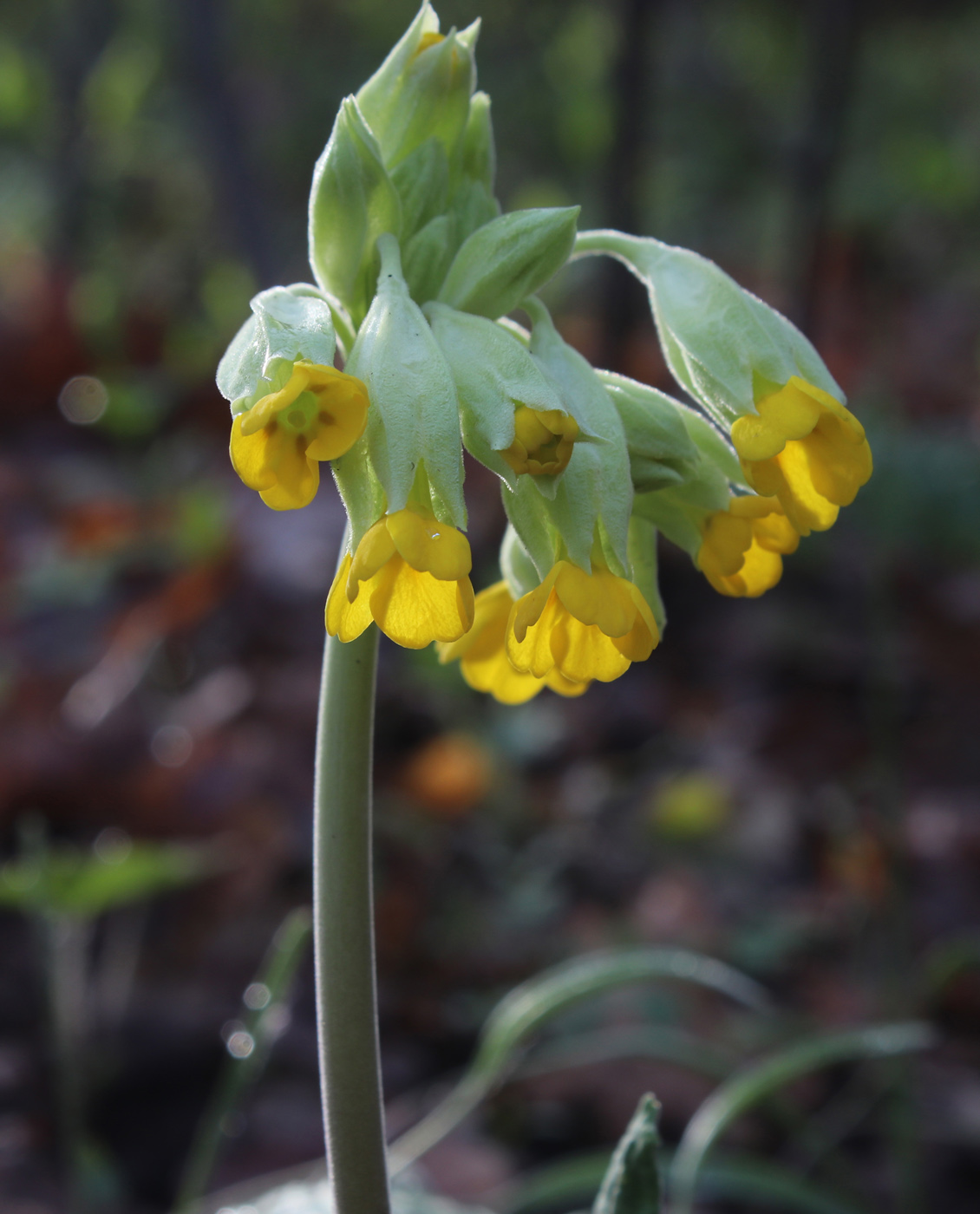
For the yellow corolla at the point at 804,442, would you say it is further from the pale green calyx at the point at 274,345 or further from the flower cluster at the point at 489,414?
the pale green calyx at the point at 274,345

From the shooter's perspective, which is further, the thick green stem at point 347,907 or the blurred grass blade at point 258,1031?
the blurred grass blade at point 258,1031

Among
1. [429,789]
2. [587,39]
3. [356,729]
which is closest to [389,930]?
[429,789]

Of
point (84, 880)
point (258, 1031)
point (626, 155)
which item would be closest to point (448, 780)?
point (84, 880)

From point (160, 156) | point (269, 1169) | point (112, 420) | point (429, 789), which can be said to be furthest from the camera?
point (160, 156)

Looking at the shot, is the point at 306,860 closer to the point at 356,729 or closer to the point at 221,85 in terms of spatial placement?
the point at 356,729

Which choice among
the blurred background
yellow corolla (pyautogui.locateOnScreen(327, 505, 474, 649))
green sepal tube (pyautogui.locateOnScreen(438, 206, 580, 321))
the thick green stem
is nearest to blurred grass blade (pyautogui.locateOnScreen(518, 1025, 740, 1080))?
the blurred background

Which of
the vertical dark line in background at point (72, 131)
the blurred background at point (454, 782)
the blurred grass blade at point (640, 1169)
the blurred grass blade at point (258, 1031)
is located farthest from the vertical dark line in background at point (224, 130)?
the blurred grass blade at point (640, 1169)
